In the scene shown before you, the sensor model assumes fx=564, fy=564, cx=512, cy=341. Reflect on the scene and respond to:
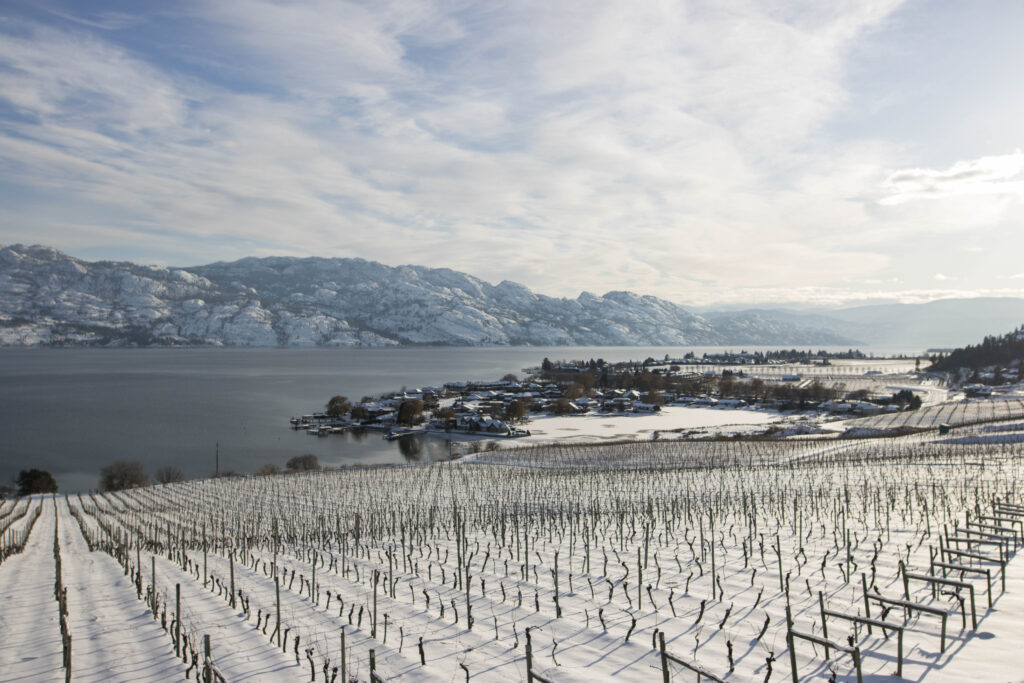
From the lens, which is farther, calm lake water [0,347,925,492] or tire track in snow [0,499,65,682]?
Result: calm lake water [0,347,925,492]

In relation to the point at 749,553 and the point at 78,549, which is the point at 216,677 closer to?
the point at 749,553

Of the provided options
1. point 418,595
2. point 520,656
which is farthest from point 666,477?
point 520,656

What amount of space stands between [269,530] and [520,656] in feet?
52.8

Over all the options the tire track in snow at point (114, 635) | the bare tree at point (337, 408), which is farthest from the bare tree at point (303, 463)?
the tire track in snow at point (114, 635)

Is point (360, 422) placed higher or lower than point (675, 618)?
lower

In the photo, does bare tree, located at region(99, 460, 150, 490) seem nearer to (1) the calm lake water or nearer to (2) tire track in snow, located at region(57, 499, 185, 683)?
(1) the calm lake water

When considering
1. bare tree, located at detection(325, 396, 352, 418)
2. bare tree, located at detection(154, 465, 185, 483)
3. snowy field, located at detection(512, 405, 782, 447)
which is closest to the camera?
bare tree, located at detection(154, 465, 185, 483)

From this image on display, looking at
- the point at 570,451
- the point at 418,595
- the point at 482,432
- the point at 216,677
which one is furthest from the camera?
the point at 482,432

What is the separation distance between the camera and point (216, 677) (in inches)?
222

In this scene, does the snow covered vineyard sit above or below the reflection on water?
above

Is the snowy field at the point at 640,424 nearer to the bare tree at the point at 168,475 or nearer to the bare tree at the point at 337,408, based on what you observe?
the bare tree at the point at 337,408

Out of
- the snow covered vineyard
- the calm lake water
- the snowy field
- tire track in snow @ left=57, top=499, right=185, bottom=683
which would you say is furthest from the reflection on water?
tire track in snow @ left=57, top=499, right=185, bottom=683

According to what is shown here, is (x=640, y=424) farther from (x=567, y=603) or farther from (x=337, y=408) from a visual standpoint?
(x=567, y=603)

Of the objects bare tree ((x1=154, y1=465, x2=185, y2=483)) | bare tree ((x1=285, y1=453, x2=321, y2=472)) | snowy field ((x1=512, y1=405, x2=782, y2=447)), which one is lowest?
bare tree ((x1=154, y1=465, x2=185, y2=483))
